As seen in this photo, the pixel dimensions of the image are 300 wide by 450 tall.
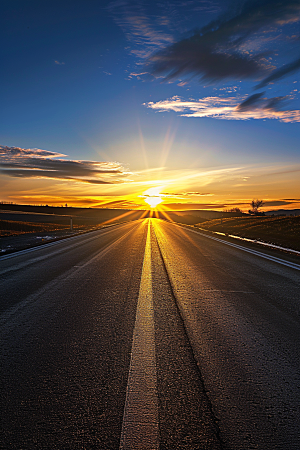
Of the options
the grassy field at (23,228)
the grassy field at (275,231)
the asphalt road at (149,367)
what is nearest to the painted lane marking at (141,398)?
the asphalt road at (149,367)

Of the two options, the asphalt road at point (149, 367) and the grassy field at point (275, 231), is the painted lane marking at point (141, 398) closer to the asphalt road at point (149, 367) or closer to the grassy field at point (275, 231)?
the asphalt road at point (149, 367)

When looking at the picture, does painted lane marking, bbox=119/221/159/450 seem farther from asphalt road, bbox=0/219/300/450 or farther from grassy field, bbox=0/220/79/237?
grassy field, bbox=0/220/79/237

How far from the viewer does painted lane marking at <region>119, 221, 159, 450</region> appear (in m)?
2.06

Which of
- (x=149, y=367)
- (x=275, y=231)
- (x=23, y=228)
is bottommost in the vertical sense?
(x=23, y=228)

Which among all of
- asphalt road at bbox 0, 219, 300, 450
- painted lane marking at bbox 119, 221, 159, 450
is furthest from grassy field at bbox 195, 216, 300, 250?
painted lane marking at bbox 119, 221, 159, 450

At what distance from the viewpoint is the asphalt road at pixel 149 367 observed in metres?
2.13

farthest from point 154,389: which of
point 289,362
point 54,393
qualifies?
Answer: point 289,362

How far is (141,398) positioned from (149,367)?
54 cm

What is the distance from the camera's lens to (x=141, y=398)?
2502mm

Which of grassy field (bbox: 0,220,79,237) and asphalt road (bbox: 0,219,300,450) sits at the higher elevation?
asphalt road (bbox: 0,219,300,450)

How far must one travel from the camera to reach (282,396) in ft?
8.43

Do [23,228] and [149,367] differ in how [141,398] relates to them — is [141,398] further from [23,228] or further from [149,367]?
[23,228]

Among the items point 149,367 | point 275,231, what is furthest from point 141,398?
point 275,231

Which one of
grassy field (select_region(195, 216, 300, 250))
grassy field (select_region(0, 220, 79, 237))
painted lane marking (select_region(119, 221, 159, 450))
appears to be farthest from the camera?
grassy field (select_region(0, 220, 79, 237))
